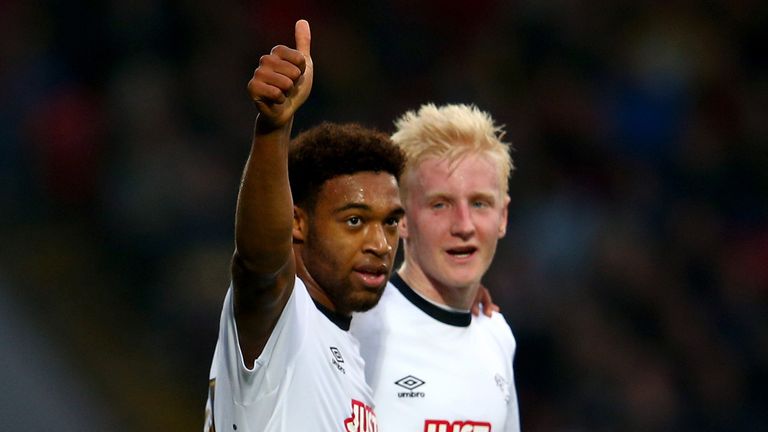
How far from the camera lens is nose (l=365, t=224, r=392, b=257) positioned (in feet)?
10.9

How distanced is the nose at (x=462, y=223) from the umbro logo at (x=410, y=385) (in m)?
0.50

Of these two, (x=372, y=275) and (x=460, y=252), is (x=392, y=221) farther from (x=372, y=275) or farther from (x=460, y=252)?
(x=460, y=252)

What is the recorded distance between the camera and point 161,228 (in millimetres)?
7367

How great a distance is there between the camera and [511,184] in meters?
8.01

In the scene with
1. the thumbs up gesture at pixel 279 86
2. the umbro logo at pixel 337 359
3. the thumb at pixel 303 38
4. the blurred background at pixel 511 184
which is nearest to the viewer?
the thumbs up gesture at pixel 279 86

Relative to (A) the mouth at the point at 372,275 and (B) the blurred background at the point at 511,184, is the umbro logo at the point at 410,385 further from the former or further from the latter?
(B) the blurred background at the point at 511,184

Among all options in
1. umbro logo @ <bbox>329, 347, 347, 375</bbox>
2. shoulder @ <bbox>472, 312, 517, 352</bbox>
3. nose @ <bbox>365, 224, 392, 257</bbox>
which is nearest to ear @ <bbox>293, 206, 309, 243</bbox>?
nose @ <bbox>365, 224, 392, 257</bbox>

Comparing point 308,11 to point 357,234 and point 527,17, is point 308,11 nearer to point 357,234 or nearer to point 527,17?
point 527,17

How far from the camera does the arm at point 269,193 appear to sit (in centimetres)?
272

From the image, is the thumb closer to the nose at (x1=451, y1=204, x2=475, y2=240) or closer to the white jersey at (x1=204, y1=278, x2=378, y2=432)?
the white jersey at (x1=204, y1=278, x2=378, y2=432)

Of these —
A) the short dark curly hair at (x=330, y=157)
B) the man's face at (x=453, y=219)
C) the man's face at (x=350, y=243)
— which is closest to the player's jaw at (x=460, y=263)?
the man's face at (x=453, y=219)

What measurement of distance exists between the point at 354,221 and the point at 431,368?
2.98 ft

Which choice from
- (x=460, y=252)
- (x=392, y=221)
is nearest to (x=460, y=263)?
(x=460, y=252)

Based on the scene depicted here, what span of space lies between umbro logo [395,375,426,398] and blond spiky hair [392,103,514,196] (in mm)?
673
